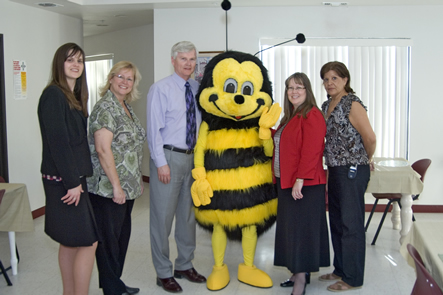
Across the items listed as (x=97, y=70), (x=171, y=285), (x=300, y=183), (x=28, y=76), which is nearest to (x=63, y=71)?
(x=300, y=183)

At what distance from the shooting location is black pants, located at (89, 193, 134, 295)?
2770mm

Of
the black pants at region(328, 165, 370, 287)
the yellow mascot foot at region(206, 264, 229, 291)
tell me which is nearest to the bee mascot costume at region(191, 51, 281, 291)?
the yellow mascot foot at region(206, 264, 229, 291)

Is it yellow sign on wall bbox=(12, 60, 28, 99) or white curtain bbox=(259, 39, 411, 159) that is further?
white curtain bbox=(259, 39, 411, 159)

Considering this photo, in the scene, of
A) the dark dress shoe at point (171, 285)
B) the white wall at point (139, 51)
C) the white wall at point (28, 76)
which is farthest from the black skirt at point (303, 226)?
the white wall at point (139, 51)

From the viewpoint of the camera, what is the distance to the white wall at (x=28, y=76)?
15.7 ft

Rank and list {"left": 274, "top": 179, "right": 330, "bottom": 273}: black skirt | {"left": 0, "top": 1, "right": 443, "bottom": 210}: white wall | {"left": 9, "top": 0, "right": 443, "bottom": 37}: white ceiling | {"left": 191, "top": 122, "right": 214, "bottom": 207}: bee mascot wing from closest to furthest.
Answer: {"left": 274, "top": 179, "right": 330, "bottom": 273}: black skirt, {"left": 191, "top": 122, "right": 214, "bottom": 207}: bee mascot wing, {"left": 9, "top": 0, "right": 443, "bottom": 37}: white ceiling, {"left": 0, "top": 1, "right": 443, "bottom": 210}: white wall

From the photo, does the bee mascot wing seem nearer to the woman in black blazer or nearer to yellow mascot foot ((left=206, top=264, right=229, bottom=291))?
yellow mascot foot ((left=206, top=264, right=229, bottom=291))

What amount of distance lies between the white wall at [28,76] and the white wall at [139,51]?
1.95m

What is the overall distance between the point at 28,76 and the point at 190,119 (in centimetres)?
279

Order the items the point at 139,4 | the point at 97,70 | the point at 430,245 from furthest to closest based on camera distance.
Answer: the point at 97,70 < the point at 139,4 < the point at 430,245

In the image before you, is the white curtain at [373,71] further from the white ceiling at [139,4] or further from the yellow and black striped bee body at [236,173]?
the yellow and black striped bee body at [236,173]

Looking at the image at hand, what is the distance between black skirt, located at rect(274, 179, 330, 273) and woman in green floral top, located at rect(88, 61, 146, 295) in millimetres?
917

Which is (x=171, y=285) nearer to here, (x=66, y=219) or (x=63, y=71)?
(x=66, y=219)

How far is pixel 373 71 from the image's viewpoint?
5.24 m
